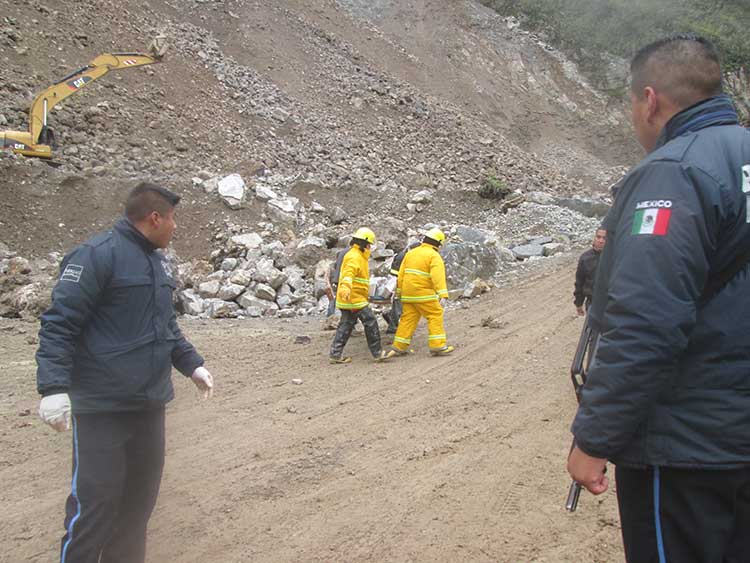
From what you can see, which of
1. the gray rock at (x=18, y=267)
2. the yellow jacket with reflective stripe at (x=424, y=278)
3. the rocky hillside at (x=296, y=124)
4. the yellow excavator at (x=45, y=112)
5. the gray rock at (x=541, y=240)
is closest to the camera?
the yellow jacket with reflective stripe at (x=424, y=278)

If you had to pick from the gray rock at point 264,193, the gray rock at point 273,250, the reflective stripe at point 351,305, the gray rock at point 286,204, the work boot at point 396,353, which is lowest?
the work boot at point 396,353

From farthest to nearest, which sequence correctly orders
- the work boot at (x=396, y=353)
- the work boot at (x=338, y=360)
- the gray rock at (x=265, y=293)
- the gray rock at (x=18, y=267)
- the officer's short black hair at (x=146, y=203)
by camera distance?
the gray rock at (x=18, y=267)
the gray rock at (x=265, y=293)
the work boot at (x=396, y=353)
the work boot at (x=338, y=360)
the officer's short black hair at (x=146, y=203)

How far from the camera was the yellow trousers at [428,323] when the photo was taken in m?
8.56

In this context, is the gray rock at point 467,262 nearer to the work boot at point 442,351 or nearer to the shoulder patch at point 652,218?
the work boot at point 442,351

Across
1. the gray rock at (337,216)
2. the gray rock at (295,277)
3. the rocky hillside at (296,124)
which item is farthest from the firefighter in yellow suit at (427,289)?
the gray rock at (337,216)

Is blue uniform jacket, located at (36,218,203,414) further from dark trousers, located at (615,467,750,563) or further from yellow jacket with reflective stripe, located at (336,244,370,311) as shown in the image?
yellow jacket with reflective stripe, located at (336,244,370,311)

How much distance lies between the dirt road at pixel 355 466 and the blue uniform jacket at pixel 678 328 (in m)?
2.06

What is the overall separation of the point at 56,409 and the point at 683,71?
292cm

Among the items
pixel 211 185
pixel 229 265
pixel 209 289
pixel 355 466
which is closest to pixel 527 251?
pixel 229 265

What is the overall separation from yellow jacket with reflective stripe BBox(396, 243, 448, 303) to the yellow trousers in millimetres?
108

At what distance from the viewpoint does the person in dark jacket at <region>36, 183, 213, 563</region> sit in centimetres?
307

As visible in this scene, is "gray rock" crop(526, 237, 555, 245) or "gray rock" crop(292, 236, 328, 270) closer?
"gray rock" crop(292, 236, 328, 270)

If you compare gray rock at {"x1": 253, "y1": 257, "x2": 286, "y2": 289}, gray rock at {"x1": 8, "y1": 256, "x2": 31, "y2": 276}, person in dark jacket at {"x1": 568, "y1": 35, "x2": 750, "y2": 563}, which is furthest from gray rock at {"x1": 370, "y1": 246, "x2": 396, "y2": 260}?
person in dark jacket at {"x1": 568, "y1": 35, "x2": 750, "y2": 563}

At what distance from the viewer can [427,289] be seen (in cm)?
859
